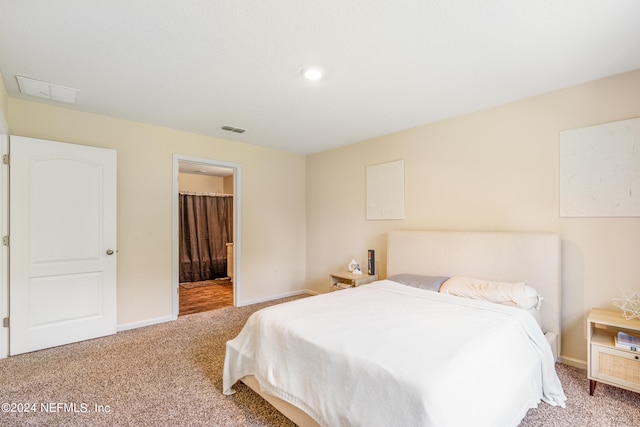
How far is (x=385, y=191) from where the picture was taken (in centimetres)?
402

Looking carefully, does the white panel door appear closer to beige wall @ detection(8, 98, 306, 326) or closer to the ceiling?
beige wall @ detection(8, 98, 306, 326)

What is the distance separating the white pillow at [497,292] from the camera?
95.3 inches

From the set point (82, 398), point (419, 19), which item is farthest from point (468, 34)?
point (82, 398)

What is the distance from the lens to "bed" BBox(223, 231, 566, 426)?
1.37 metres

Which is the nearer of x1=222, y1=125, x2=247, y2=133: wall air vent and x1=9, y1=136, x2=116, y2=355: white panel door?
x1=9, y1=136, x2=116, y2=355: white panel door

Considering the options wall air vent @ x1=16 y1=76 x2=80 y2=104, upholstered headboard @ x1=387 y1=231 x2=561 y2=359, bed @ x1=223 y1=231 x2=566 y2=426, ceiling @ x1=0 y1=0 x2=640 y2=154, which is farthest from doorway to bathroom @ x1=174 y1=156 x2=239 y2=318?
bed @ x1=223 y1=231 x2=566 y2=426

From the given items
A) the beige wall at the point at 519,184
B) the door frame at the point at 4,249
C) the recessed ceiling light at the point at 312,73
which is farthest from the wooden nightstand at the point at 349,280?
the door frame at the point at 4,249

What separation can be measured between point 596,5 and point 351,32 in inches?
51.8

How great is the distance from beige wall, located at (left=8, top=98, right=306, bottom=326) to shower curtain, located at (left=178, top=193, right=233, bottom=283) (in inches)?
93.7

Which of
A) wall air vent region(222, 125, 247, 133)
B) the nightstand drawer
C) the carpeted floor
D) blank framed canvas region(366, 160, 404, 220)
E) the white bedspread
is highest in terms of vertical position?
wall air vent region(222, 125, 247, 133)

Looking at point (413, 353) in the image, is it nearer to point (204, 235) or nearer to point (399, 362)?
point (399, 362)

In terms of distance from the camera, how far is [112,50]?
6.75 feet

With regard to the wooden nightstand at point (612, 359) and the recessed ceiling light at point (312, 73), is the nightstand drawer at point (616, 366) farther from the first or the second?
the recessed ceiling light at point (312, 73)

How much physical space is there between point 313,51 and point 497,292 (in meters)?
2.38
